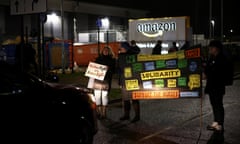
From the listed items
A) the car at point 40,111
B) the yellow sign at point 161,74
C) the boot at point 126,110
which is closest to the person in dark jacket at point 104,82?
the boot at point 126,110

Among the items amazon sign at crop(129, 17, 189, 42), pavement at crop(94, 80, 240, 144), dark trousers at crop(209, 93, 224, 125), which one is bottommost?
pavement at crop(94, 80, 240, 144)

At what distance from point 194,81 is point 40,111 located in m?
4.08

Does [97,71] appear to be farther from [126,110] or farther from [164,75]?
[164,75]

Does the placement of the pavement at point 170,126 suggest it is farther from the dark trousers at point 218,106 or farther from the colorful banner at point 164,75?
the colorful banner at point 164,75

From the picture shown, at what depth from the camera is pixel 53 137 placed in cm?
603

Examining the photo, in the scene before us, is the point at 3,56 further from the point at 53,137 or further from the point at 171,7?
the point at 171,7

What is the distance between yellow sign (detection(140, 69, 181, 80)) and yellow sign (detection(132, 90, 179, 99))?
31 cm

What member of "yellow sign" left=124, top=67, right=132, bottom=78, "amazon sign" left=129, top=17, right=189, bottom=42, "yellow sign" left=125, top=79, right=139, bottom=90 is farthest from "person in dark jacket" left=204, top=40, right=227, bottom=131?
"amazon sign" left=129, top=17, right=189, bottom=42

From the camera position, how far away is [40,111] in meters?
5.83

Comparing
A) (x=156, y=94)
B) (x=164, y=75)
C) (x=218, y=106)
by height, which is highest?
(x=164, y=75)

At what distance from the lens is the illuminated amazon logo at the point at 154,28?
2542 cm

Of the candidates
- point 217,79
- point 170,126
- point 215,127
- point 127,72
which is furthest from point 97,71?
point 215,127

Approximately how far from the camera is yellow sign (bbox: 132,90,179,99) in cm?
923

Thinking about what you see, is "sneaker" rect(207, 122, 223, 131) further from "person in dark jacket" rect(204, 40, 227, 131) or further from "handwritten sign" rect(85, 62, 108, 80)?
"handwritten sign" rect(85, 62, 108, 80)
